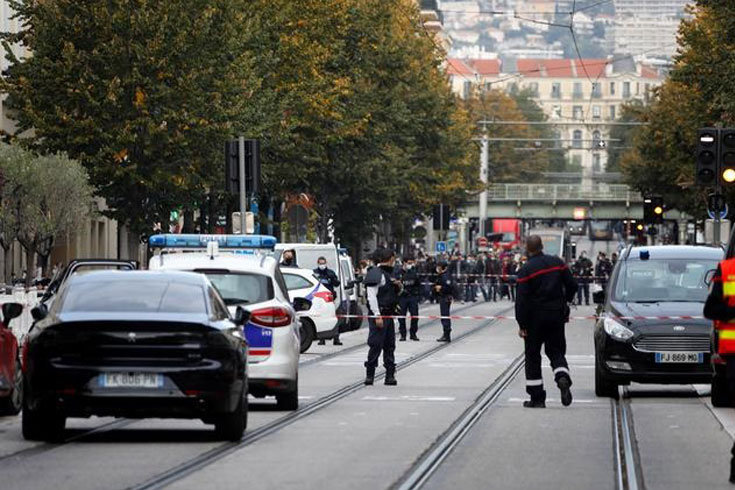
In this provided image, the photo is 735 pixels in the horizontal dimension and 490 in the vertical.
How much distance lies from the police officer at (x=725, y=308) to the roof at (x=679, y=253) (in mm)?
10721

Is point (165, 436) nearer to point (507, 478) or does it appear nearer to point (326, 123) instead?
point (507, 478)

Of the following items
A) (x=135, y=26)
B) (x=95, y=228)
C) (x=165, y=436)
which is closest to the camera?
(x=165, y=436)

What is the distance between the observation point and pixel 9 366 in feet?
68.9

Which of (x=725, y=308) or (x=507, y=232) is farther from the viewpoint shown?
(x=507, y=232)

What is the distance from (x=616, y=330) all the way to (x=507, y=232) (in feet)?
508

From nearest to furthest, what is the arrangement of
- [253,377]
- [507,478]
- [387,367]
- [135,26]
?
[507,478] → [253,377] → [387,367] → [135,26]

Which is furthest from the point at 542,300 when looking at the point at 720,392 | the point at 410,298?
the point at 410,298

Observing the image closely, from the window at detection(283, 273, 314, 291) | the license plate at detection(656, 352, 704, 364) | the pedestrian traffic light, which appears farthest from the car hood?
the window at detection(283, 273, 314, 291)

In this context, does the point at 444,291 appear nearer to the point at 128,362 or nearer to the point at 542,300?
the point at 542,300

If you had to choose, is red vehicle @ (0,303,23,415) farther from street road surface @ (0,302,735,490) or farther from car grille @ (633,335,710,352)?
car grille @ (633,335,710,352)

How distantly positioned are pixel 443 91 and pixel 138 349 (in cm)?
7507

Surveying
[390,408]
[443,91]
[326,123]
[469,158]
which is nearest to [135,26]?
[326,123]

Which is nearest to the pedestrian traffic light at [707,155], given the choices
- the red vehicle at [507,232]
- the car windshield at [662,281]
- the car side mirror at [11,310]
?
the car windshield at [662,281]

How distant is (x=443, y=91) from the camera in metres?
92.7
